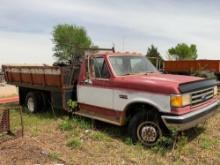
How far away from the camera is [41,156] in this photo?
5.29 meters

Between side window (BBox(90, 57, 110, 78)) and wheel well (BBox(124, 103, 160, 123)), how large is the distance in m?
0.96

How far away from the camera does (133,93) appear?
6.03 m

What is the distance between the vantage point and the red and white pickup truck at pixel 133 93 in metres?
5.46

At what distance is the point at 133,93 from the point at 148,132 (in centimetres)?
87

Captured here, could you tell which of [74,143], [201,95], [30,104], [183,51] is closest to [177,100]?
[201,95]

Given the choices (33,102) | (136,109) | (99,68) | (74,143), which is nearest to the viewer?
(74,143)

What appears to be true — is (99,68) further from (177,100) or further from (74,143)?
(177,100)

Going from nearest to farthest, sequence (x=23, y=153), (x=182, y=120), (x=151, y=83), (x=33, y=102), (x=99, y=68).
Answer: (x=182, y=120), (x=23, y=153), (x=151, y=83), (x=99, y=68), (x=33, y=102)

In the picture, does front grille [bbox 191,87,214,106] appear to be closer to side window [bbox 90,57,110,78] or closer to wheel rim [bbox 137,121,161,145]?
wheel rim [bbox 137,121,161,145]

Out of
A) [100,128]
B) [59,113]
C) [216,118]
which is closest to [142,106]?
[100,128]

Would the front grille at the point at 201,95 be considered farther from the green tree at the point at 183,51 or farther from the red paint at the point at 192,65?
the green tree at the point at 183,51

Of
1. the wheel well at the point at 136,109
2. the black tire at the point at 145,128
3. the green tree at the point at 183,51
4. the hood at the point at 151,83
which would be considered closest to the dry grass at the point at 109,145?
the black tire at the point at 145,128

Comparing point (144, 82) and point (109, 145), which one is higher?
point (144, 82)

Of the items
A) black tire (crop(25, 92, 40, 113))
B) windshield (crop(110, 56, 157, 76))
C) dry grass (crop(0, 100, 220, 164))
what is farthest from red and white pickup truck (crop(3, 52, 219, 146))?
black tire (crop(25, 92, 40, 113))
